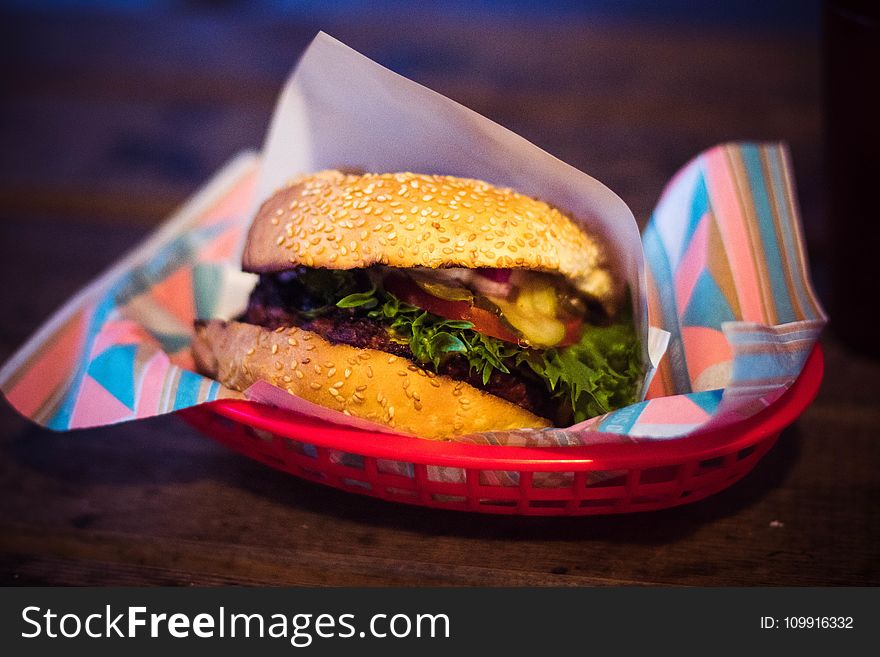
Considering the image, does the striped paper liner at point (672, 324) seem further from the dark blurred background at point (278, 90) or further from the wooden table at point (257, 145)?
the dark blurred background at point (278, 90)

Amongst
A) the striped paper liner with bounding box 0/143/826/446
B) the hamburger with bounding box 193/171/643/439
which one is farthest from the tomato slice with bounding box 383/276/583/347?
the striped paper liner with bounding box 0/143/826/446

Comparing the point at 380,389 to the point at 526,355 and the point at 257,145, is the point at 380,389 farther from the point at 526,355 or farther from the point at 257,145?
the point at 257,145

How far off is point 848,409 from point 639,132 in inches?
55.5

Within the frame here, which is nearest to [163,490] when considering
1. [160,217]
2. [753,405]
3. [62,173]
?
[753,405]

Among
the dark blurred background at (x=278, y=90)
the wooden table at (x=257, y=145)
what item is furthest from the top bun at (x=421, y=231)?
the dark blurred background at (x=278, y=90)

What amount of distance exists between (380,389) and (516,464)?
0.23 metres

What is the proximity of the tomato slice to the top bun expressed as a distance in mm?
61

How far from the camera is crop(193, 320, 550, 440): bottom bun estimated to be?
1150 millimetres

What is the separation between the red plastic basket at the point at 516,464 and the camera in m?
1.05

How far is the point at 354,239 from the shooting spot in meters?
1.19

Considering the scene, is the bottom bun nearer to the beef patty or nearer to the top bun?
the beef patty

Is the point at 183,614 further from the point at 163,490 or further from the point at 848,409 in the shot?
the point at 848,409

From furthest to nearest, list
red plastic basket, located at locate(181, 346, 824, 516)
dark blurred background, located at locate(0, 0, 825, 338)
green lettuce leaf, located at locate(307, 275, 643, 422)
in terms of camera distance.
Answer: dark blurred background, located at locate(0, 0, 825, 338)
green lettuce leaf, located at locate(307, 275, 643, 422)
red plastic basket, located at locate(181, 346, 824, 516)

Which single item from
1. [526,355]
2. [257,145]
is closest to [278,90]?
[257,145]
